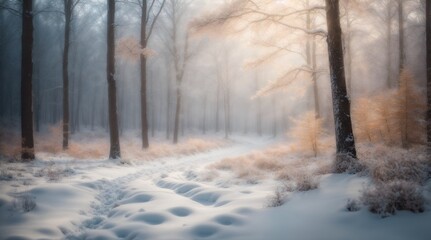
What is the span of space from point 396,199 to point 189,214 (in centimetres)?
345

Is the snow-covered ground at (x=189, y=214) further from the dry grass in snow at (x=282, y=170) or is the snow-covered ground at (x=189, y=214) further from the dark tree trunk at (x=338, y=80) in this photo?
the dark tree trunk at (x=338, y=80)

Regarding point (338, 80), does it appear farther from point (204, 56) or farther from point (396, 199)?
point (204, 56)

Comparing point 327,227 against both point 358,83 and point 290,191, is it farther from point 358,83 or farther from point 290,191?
point 358,83

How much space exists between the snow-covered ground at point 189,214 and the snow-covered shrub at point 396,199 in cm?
11

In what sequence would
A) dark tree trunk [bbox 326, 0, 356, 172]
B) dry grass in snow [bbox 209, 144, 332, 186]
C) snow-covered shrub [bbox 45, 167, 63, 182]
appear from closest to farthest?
dry grass in snow [bbox 209, 144, 332, 186]
dark tree trunk [bbox 326, 0, 356, 172]
snow-covered shrub [bbox 45, 167, 63, 182]

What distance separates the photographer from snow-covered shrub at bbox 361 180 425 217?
3.79 metres

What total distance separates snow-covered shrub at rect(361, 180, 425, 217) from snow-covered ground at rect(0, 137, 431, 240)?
11 cm

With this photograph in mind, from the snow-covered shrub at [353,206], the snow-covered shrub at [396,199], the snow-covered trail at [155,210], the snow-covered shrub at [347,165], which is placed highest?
the snow-covered shrub at [347,165]

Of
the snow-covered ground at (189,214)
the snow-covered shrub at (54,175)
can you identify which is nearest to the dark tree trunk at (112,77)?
the snow-covered shrub at (54,175)

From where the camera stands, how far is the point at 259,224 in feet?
13.9

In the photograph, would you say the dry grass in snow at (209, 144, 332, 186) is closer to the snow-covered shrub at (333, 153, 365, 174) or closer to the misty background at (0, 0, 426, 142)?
the snow-covered shrub at (333, 153, 365, 174)

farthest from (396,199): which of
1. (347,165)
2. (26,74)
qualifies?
(26,74)

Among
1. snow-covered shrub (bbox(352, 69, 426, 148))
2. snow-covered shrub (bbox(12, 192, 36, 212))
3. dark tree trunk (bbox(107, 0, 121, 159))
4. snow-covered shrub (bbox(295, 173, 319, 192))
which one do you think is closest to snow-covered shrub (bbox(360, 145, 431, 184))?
snow-covered shrub (bbox(295, 173, 319, 192))

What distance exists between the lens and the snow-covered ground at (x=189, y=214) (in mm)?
3783
